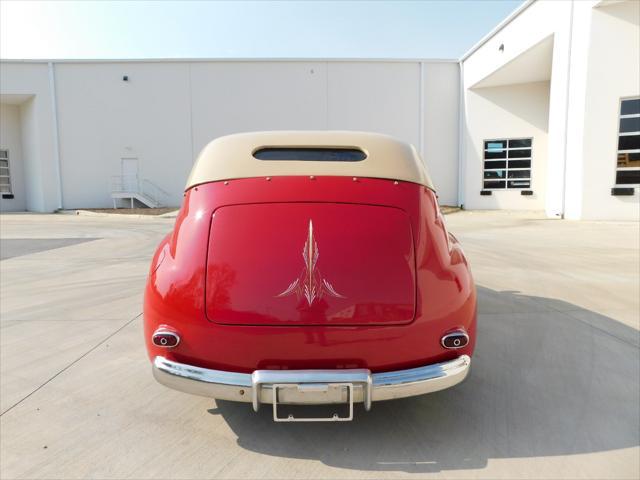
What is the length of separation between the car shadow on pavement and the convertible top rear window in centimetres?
156

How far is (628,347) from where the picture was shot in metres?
3.36

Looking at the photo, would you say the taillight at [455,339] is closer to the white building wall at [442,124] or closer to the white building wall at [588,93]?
the white building wall at [588,93]

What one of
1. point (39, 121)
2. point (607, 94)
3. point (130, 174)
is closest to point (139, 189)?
point (130, 174)

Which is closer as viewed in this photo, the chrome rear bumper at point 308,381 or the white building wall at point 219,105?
the chrome rear bumper at point 308,381

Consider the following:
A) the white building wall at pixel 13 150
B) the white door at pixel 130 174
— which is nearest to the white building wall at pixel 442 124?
the white door at pixel 130 174

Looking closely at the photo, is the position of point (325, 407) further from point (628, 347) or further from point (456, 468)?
point (628, 347)

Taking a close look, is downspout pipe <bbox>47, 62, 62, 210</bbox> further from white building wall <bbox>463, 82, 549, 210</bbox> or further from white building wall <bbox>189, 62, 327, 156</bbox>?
white building wall <bbox>463, 82, 549, 210</bbox>

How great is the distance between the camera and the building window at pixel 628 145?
12258 mm

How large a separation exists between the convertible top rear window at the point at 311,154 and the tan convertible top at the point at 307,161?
3 centimetres

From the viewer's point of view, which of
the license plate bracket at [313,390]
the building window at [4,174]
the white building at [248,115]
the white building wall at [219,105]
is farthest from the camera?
the building window at [4,174]

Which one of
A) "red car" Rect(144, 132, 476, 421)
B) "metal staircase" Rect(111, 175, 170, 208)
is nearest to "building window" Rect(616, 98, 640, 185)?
"red car" Rect(144, 132, 476, 421)

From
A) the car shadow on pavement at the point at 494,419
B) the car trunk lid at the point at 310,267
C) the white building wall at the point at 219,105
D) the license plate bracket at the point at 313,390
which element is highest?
the white building wall at the point at 219,105

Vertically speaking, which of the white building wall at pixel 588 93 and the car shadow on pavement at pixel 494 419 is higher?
the white building wall at pixel 588 93

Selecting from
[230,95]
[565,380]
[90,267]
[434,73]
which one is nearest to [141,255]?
[90,267]
